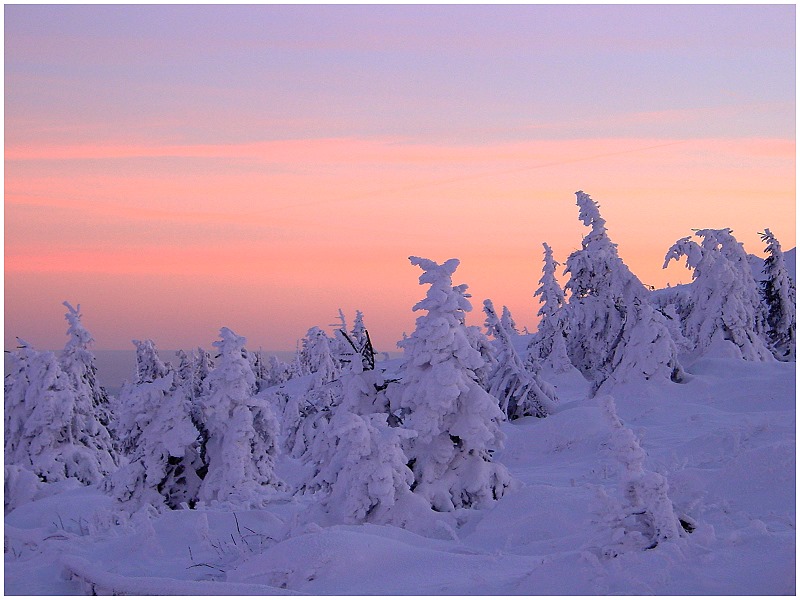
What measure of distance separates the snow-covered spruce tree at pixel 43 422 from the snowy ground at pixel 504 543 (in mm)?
7990

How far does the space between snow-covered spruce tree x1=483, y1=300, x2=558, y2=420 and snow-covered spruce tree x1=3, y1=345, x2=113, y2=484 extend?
15275mm

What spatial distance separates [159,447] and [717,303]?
80.0ft

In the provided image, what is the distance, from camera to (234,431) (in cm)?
2072

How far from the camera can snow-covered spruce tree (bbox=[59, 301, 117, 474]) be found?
104 ft

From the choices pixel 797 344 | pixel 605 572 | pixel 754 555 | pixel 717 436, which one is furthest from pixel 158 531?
pixel 797 344

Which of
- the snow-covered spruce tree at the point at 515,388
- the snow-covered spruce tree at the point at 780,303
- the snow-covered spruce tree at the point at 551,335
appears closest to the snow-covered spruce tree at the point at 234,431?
the snow-covered spruce tree at the point at 515,388

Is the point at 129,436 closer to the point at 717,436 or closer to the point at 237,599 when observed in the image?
the point at 237,599

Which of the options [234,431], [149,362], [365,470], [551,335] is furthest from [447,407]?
[149,362]

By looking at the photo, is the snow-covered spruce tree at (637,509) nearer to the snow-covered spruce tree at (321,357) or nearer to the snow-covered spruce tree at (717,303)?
the snow-covered spruce tree at (717,303)

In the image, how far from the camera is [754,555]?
8445mm

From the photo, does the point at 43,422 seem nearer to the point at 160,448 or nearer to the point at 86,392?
the point at 86,392

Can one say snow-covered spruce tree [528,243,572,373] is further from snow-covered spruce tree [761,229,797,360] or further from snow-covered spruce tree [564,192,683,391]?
snow-covered spruce tree [761,229,797,360]

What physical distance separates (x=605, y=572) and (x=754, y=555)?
1571mm

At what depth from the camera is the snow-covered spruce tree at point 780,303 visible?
42.0m
